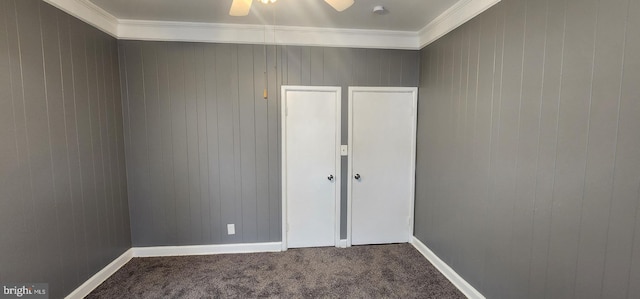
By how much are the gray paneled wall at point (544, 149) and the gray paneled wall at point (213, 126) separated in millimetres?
1067

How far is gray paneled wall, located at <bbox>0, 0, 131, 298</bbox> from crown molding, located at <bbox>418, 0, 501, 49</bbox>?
323 cm

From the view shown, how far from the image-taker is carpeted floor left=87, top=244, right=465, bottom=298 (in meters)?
2.37

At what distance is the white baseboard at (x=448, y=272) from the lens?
2.29 metres

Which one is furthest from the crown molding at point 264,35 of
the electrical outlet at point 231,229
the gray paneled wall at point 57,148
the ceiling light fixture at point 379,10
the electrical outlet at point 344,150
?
the electrical outlet at point 231,229

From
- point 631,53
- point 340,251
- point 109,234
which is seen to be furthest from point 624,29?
point 109,234

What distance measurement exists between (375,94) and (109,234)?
10.2 ft

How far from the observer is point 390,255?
304 cm

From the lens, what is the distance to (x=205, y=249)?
307 centimetres

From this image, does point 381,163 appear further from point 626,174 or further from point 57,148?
point 57,148

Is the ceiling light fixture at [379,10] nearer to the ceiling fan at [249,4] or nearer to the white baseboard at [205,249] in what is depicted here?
the ceiling fan at [249,4]

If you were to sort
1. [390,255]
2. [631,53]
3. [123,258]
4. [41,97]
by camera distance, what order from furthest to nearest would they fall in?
[390,255]
[123,258]
[41,97]
[631,53]

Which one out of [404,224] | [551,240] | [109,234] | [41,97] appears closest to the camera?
[551,240]

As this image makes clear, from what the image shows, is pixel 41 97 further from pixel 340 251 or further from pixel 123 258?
pixel 340 251

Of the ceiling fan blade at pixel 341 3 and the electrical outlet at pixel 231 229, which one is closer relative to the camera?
the ceiling fan blade at pixel 341 3
